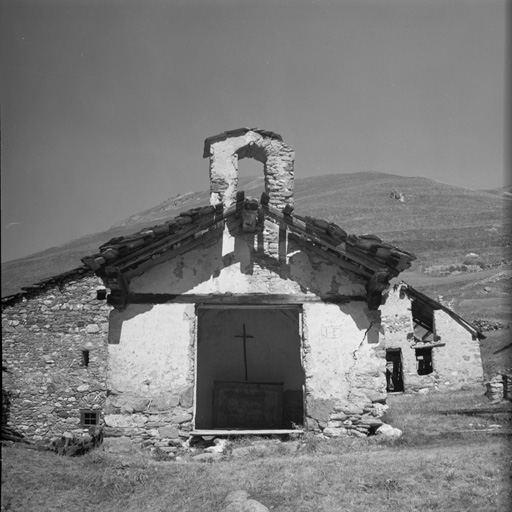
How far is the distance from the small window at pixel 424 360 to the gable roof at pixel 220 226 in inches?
633

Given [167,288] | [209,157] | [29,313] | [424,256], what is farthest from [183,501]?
[424,256]

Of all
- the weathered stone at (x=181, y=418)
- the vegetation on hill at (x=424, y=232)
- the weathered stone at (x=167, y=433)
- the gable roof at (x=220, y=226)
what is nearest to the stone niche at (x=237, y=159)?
the gable roof at (x=220, y=226)

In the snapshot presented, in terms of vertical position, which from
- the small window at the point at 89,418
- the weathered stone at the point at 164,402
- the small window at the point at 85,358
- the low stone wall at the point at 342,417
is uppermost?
the small window at the point at 85,358

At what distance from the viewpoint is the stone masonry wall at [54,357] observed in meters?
19.0

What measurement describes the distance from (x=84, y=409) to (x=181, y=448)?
10.4m

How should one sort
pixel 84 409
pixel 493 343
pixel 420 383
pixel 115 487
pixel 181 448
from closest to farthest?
Answer: pixel 115 487, pixel 181 448, pixel 84 409, pixel 420 383, pixel 493 343

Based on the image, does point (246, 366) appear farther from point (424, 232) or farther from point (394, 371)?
point (424, 232)

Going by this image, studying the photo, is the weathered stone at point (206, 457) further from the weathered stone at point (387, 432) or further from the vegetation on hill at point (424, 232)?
the vegetation on hill at point (424, 232)

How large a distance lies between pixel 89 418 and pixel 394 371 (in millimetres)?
13948

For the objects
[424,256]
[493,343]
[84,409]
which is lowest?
[84,409]

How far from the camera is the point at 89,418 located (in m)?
19.0

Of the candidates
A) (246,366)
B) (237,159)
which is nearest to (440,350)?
(246,366)

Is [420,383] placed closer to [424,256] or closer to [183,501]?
[183,501]

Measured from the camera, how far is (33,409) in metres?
19.1
